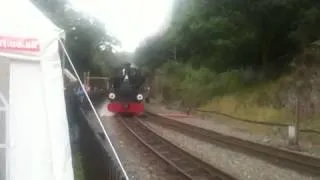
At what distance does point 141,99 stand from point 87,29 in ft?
84.7

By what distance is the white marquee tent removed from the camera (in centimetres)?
578

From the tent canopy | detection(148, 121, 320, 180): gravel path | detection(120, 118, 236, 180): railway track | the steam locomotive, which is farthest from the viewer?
the steam locomotive

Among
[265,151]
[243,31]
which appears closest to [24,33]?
[265,151]

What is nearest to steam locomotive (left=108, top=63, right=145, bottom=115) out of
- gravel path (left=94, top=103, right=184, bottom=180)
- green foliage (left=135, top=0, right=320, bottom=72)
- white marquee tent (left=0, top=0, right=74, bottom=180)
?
gravel path (left=94, top=103, right=184, bottom=180)

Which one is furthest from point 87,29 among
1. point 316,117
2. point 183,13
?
point 316,117

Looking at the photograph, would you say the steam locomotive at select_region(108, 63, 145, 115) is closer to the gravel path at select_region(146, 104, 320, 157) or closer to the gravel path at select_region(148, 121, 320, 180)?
the gravel path at select_region(146, 104, 320, 157)

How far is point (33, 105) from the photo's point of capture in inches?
233

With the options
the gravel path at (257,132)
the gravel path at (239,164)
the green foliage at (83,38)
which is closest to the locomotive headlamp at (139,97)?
the gravel path at (257,132)

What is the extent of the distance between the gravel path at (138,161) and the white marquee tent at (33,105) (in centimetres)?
689

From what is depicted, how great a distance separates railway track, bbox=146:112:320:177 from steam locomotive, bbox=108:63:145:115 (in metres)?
6.59

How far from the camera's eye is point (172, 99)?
4744cm

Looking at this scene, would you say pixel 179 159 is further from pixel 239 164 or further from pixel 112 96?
pixel 112 96

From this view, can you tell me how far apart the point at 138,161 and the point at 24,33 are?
10.3 meters

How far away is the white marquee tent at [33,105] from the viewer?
5.78 metres
